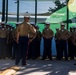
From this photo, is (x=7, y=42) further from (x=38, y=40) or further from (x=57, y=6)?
(x=57, y=6)

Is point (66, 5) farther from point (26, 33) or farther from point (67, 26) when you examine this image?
point (26, 33)

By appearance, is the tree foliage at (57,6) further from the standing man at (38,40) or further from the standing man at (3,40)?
the standing man at (3,40)

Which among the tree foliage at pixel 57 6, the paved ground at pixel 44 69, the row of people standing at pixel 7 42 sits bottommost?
the paved ground at pixel 44 69

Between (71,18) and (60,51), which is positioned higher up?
(71,18)

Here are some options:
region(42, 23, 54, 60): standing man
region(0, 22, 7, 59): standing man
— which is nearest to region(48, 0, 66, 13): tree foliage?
region(42, 23, 54, 60): standing man

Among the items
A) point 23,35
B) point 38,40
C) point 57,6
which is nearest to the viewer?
point 23,35

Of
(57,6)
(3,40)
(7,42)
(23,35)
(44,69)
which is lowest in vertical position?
(44,69)

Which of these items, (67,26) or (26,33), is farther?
(67,26)

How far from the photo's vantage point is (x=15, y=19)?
17859 mm

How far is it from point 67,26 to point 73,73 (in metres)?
6.42

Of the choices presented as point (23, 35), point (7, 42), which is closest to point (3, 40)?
point (7, 42)

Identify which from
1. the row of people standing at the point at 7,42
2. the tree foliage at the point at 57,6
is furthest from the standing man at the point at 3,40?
the tree foliage at the point at 57,6

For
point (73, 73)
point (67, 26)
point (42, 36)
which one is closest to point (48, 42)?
point (42, 36)

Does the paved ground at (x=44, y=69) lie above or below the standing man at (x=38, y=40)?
below
